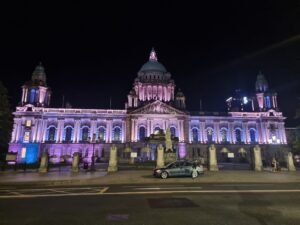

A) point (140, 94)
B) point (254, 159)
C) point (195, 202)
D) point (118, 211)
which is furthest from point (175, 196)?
point (140, 94)

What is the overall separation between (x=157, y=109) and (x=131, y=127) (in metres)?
9.18

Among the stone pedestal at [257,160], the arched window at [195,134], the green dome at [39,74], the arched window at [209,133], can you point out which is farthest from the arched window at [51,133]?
the stone pedestal at [257,160]

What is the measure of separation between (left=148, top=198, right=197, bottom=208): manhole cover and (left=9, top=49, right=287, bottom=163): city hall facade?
157ft

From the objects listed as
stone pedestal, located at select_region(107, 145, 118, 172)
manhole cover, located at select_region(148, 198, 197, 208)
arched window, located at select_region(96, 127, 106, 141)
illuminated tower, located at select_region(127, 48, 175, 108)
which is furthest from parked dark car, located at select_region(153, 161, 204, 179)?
illuminated tower, located at select_region(127, 48, 175, 108)

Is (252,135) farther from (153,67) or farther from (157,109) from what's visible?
(153,67)

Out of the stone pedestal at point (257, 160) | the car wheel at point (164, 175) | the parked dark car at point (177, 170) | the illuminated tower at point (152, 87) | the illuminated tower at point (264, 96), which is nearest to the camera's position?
the car wheel at point (164, 175)

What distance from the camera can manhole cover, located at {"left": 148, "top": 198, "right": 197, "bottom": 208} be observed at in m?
8.45

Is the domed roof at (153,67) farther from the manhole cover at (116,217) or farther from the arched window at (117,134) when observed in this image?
the manhole cover at (116,217)

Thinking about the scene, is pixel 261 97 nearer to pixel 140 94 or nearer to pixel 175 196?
pixel 140 94

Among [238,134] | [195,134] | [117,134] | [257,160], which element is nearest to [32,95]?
[117,134]

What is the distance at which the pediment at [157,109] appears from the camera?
6556 cm

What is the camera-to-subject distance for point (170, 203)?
8969 mm

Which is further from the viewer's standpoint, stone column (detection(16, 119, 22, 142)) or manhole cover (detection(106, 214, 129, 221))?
stone column (detection(16, 119, 22, 142))

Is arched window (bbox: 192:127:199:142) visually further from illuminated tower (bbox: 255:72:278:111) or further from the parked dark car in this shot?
the parked dark car
